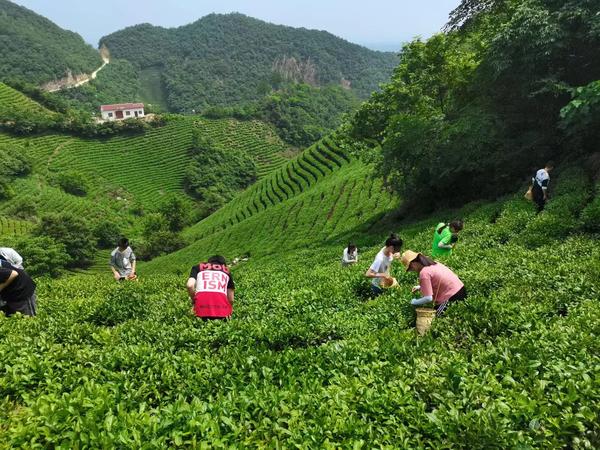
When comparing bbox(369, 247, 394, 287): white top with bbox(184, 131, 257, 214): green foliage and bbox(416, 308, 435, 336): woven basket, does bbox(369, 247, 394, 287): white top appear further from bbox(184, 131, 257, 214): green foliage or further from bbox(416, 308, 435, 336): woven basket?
bbox(184, 131, 257, 214): green foliage

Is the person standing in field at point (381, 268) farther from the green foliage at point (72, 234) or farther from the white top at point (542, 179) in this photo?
the green foliage at point (72, 234)

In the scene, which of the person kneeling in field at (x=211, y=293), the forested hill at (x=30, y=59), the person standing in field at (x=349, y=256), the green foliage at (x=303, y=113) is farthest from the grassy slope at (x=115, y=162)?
the person kneeling in field at (x=211, y=293)

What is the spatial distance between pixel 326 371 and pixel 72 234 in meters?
76.0

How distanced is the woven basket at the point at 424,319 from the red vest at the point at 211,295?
3.39 meters

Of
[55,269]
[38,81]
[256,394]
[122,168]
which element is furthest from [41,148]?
[256,394]

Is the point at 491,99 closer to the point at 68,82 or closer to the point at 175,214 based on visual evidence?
the point at 175,214

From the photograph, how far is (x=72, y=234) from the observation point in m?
70.5

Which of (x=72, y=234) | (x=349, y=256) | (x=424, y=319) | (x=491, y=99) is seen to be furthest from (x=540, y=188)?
(x=72, y=234)

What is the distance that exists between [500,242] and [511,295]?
6.75 m

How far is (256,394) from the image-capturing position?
4254 mm

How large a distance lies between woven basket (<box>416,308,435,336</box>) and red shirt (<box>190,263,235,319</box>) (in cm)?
339

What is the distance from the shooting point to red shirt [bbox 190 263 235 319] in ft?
24.6

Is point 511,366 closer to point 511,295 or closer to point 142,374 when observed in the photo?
point 511,295

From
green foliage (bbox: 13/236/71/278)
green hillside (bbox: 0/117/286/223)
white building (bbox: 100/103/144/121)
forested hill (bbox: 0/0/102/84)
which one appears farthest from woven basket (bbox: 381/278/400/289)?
forested hill (bbox: 0/0/102/84)
